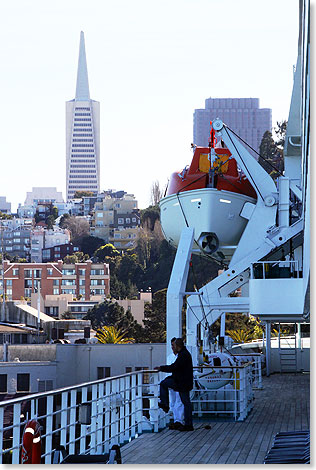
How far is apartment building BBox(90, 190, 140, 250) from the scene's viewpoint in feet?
568

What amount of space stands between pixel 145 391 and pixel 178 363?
21.8 meters

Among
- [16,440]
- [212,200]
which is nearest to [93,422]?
[16,440]

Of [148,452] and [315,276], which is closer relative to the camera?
[315,276]

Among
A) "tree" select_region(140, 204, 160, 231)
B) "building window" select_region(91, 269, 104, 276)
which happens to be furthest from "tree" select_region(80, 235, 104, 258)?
"building window" select_region(91, 269, 104, 276)

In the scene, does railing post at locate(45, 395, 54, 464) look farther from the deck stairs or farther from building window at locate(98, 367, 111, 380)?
building window at locate(98, 367, 111, 380)

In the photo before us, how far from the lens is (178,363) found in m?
11.4

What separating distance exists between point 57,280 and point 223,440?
122 meters

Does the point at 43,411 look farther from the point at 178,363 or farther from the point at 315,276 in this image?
the point at 315,276

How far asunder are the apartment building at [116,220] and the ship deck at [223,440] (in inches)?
6175

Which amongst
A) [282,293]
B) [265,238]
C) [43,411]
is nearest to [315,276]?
[282,293]

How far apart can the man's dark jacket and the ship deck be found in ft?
2.21

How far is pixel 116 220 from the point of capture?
181250 mm

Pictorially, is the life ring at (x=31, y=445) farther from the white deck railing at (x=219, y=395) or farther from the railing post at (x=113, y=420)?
the white deck railing at (x=219, y=395)

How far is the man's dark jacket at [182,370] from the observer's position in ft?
37.4
